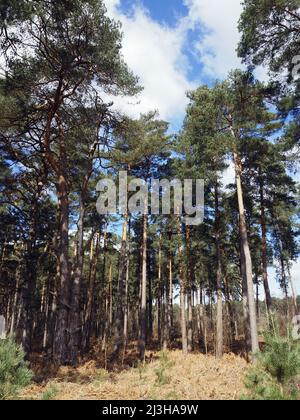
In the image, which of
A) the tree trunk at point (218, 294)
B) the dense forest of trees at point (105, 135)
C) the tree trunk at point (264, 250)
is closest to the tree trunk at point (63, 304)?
the dense forest of trees at point (105, 135)

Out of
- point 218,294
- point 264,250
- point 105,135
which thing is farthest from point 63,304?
point 264,250

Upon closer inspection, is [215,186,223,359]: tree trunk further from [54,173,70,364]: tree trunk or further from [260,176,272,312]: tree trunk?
[54,173,70,364]: tree trunk

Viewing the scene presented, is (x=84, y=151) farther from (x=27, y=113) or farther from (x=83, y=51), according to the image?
(x=83, y=51)

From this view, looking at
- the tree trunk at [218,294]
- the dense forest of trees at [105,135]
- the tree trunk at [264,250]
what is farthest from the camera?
the tree trunk at [218,294]

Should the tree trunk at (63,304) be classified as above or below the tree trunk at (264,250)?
below

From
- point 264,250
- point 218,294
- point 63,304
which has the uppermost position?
point 264,250

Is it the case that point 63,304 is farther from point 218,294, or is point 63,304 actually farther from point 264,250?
point 264,250

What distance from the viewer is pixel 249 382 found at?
5703 mm

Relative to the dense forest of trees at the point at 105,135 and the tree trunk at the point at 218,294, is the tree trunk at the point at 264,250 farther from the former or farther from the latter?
the tree trunk at the point at 218,294

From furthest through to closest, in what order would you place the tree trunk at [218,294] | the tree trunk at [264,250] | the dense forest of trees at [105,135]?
the tree trunk at [218,294] → the tree trunk at [264,250] → the dense forest of trees at [105,135]

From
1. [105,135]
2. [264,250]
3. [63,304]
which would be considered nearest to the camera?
[63,304]

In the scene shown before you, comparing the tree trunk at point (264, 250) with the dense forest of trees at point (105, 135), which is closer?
the dense forest of trees at point (105, 135)

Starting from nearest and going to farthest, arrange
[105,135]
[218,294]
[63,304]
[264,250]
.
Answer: [63,304], [105,135], [218,294], [264,250]
